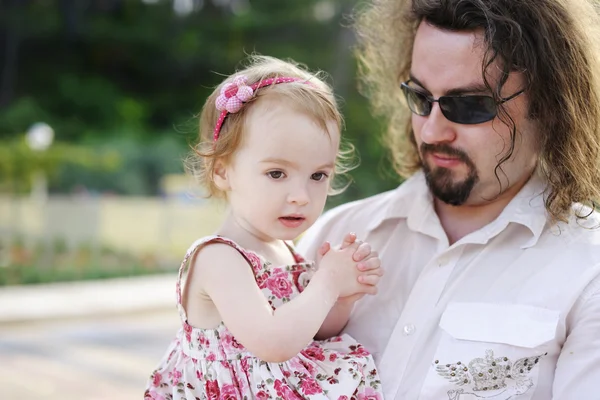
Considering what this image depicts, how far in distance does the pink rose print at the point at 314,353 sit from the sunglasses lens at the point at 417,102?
0.73 meters

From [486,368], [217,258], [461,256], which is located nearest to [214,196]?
[217,258]

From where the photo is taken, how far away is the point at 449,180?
2.46 m

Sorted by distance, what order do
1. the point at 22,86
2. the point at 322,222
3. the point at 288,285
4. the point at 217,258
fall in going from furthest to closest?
the point at 22,86 < the point at 322,222 < the point at 288,285 < the point at 217,258

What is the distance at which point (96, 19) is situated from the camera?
61.6ft

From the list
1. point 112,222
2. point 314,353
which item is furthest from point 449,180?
point 112,222

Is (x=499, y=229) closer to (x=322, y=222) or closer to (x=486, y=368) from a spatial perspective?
(x=486, y=368)

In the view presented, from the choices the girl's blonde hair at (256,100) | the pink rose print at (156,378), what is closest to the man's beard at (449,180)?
the girl's blonde hair at (256,100)

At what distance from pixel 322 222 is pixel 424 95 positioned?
54 centimetres

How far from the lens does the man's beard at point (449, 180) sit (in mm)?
2428

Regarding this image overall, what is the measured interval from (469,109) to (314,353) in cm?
77

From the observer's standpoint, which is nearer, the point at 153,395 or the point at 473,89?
the point at 153,395

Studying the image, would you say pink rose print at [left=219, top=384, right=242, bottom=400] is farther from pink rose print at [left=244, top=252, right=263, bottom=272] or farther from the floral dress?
pink rose print at [left=244, top=252, right=263, bottom=272]

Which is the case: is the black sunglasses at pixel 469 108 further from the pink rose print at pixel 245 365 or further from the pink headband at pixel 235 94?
the pink rose print at pixel 245 365

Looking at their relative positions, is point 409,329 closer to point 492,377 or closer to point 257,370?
point 492,377
